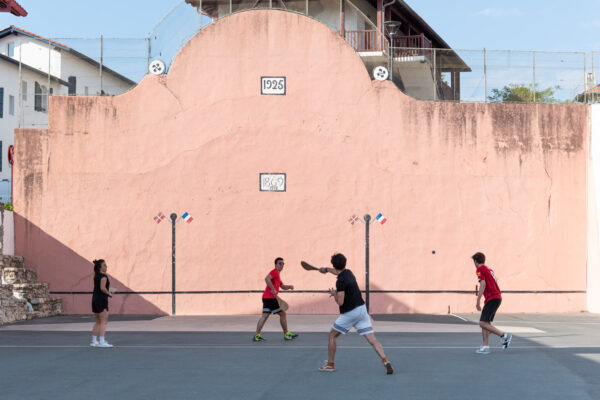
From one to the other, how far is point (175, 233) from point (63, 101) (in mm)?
5055

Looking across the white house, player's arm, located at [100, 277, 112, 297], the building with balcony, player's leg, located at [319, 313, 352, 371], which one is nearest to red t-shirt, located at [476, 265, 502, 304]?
player's leg, located at [319, 313, 352, 371]

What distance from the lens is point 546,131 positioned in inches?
974

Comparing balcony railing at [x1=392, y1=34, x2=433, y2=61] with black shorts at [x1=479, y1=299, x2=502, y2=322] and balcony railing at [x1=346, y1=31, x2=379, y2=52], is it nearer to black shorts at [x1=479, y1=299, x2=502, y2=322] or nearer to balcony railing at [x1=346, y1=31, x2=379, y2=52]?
balcony railing at [x1=346, y1=31, x2=379, y2=52]

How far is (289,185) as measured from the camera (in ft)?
79.5

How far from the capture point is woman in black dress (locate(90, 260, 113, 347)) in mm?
15930

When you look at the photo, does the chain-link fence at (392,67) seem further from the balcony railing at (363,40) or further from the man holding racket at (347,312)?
the man holding racket at (347,312)

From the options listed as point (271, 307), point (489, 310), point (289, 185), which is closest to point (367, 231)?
point (289, 185)

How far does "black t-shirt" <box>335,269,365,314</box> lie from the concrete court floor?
985 millimetres

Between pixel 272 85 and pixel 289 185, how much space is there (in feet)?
9.83

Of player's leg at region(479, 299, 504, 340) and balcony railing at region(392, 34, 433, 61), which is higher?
balcony railing at region(392, 34, 433, 61)

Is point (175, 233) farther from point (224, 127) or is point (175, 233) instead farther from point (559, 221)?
point (559, 221)

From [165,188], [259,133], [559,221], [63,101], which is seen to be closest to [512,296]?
[559,221]

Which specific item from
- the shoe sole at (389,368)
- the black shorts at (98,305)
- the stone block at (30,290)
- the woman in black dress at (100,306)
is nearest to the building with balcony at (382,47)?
the stone block at (30,290)

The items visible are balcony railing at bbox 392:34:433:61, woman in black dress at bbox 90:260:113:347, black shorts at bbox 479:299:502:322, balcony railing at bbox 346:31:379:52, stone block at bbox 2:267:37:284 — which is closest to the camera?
black shorts at bbox 479:299:502:322
